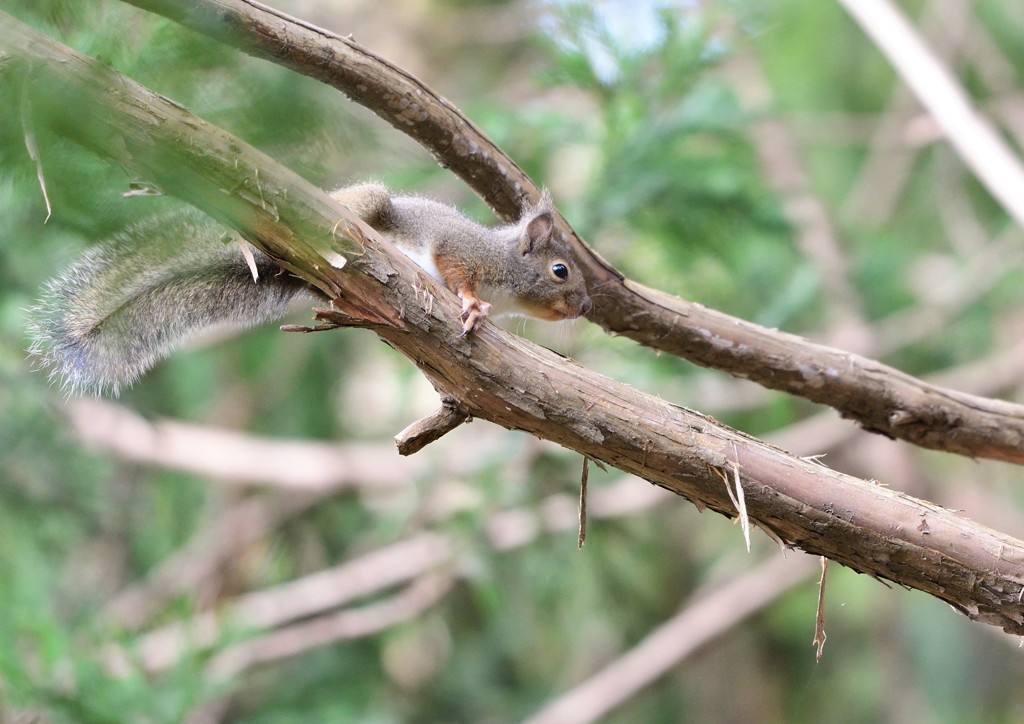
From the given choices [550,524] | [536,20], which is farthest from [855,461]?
[536,20]


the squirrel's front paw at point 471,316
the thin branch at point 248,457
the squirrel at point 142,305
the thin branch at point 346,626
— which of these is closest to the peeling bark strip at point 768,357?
the squirrel at point 142,305

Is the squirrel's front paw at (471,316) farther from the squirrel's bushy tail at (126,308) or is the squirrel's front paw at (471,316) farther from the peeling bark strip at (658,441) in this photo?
the squirrel's bushy tail at (126,308)

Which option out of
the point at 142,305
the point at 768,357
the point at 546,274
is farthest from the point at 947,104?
the point at 142,305

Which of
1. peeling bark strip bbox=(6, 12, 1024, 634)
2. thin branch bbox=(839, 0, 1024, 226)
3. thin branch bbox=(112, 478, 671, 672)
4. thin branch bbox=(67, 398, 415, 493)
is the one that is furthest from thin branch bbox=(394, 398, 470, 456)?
thin branch bbox=(67, 398, 415, 493)

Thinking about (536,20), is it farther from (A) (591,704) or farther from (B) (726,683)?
(B) (726,683)

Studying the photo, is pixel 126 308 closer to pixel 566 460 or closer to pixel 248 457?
pixel 566 460

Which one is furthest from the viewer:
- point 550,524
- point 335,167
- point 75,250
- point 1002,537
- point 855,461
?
point 855,461
